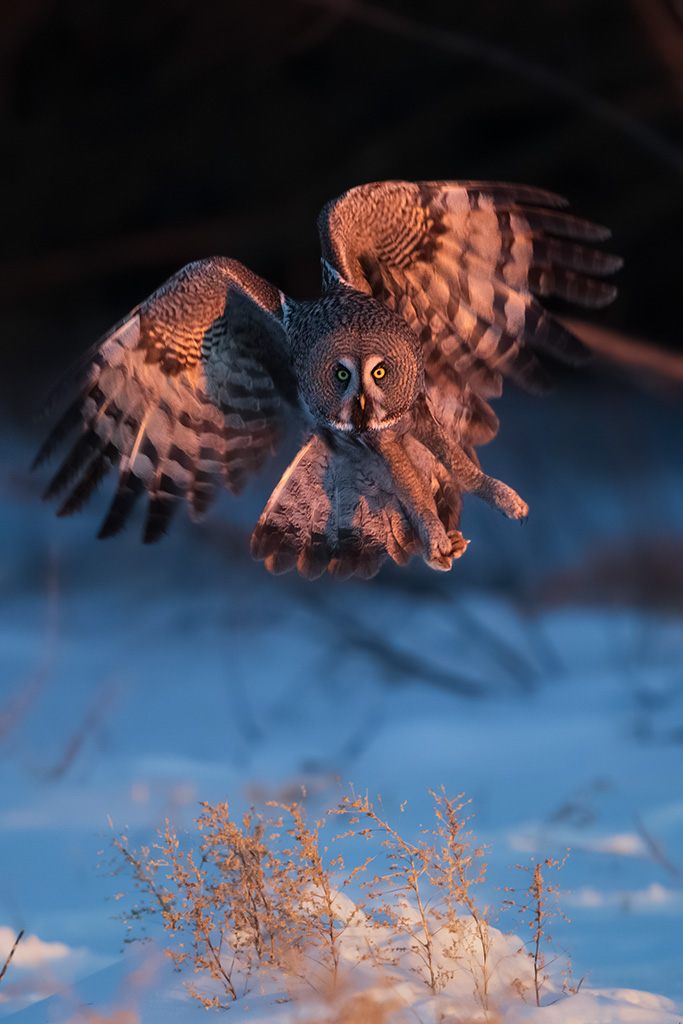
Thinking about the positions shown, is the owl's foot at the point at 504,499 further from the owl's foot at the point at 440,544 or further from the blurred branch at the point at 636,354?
the blurred branch at the point at 636,354

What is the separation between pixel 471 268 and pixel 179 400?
0.98 meters

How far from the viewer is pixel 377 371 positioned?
227 centimetres

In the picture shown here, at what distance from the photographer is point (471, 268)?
7.77 ft

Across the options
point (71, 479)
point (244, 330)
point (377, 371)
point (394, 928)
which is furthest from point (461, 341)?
point (394, 928)

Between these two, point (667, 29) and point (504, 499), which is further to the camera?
point (667, 29)

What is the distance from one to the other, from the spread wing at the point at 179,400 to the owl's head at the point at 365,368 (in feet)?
0.87

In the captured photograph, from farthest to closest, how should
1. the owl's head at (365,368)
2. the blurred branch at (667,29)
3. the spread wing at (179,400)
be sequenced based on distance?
1. the blurred branch at (667,29)
2. the spread wing at (179,400)
3. the owl's head at (365,368)

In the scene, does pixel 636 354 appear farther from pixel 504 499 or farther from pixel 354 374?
pixel 354 374

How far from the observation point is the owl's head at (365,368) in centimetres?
225

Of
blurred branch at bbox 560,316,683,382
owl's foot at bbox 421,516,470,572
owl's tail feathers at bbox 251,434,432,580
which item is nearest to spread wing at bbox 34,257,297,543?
owl's tail feathers at bbox 251,434,432,580

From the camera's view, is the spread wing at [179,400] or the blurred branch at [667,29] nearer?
the spread wing at [179,400]

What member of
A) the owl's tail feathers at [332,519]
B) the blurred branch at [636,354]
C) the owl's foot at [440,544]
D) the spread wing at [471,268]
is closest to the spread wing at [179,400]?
the owl's tail feathers at [332,519]

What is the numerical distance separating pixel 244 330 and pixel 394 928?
1824 mm

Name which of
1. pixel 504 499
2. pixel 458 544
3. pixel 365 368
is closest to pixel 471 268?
pixel 365 368
